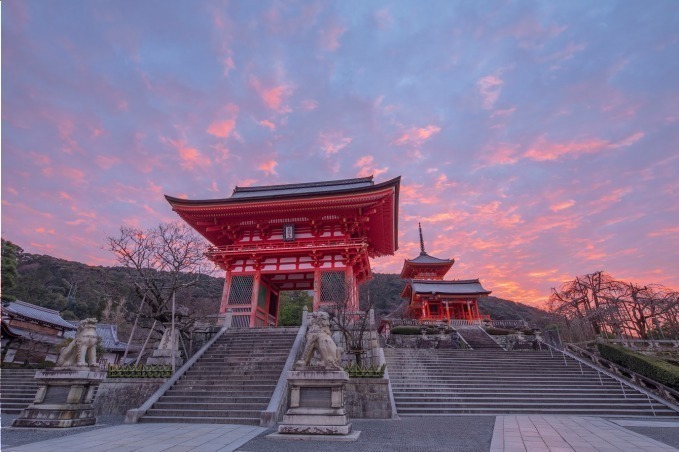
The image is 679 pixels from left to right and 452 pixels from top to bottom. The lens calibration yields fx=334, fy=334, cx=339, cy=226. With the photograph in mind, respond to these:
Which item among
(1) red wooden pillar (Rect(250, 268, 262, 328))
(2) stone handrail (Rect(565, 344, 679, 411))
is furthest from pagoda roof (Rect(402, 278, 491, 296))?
(1) red wooden pillar (Rect(250, 268, 262, 328))

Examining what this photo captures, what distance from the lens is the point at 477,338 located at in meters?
23.5

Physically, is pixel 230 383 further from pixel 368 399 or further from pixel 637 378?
pixel 637 378

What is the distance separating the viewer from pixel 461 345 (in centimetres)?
2123

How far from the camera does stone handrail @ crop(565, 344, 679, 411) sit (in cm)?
1156

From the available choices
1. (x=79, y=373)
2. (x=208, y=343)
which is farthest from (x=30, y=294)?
(x=79, y=373)

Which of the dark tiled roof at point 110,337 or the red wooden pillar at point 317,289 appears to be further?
the dark tiled roof at point 110,337

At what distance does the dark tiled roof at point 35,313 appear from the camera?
2935 centimetres

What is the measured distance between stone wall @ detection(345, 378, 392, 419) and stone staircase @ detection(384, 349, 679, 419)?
126cm

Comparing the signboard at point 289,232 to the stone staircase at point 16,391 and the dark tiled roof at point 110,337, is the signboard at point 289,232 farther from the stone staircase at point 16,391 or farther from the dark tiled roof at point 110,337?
the dark tiled roof at point 110,337

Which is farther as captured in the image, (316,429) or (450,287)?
(450,287)

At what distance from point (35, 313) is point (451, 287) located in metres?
42.3

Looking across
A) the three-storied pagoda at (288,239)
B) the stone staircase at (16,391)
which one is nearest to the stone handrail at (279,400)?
the three-storied pagoda at (288,239)

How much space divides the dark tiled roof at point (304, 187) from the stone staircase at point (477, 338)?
13465 millimetres

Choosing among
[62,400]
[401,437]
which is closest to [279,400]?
[401,437]
